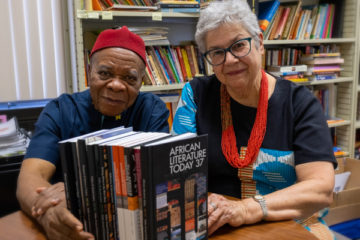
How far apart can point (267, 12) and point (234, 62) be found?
5.05 feet

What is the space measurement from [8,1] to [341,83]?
284 cm

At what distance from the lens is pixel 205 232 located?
93cm

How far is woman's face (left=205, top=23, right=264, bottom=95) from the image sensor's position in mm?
1378

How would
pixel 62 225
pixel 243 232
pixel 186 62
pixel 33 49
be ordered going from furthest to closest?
pixel 186 62 → pixel 33 49 → pixel 243 232 → pixel 62 225

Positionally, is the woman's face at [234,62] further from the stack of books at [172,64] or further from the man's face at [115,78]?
the stack of books at [172,64]

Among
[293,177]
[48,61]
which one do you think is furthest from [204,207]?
[48,61]

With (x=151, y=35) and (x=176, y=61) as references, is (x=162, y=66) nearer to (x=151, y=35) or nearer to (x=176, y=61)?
(x=176, y=61)

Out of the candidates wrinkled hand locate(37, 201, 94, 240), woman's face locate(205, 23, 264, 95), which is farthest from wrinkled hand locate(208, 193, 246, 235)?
woman's face locate(205, 23, 264, 95)

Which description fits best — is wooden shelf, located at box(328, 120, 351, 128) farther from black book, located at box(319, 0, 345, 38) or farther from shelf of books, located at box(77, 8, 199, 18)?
shelf of books, located at box(77, 8, 199, 18)

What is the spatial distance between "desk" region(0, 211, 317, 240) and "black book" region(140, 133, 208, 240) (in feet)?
0.62

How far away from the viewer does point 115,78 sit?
1.38 metres

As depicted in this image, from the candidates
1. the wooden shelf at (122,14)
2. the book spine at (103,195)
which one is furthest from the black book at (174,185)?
the wooden shelf at (122,14)

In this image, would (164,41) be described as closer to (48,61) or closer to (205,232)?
(48,61)

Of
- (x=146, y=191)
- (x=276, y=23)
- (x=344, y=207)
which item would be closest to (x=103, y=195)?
(x=146, y=191)
